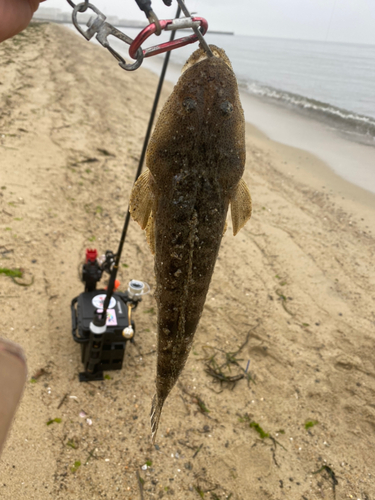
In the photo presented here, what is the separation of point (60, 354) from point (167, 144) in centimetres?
370

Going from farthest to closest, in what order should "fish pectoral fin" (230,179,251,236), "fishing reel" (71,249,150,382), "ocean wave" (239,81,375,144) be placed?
"ocean wave" (239,81,375,144)
"fishing reel" (71,249,150,382)
"fish pectoral fin" (230,179,251,236)

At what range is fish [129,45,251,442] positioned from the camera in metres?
2.03

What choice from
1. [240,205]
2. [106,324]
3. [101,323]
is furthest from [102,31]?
[106,324]

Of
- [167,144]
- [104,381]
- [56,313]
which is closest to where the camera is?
[167,144]

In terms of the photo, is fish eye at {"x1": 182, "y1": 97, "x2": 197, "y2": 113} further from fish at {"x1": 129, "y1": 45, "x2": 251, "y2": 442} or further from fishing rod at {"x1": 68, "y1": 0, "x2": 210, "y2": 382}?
fishing rod at {"x1": 68, "y1": 0, "x2": 210, "y2": 382}

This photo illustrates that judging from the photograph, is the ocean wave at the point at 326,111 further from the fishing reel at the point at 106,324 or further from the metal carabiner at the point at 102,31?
the metal carabiner at the point at 102,31

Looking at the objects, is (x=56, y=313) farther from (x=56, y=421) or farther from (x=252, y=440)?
(x=252, y=440)

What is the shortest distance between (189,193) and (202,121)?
459 millimetres

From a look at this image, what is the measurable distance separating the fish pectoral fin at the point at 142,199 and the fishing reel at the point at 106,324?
225 centimetres

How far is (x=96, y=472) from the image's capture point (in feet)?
12.8

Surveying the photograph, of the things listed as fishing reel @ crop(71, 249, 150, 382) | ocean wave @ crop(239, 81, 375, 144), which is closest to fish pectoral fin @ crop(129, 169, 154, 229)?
fishing reel @ crop(71, 249, 150, 382)

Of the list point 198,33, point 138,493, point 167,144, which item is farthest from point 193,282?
point 138,493

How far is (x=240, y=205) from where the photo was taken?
2.35 meters

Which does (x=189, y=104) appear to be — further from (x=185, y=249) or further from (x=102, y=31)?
(x=185, y=249)
